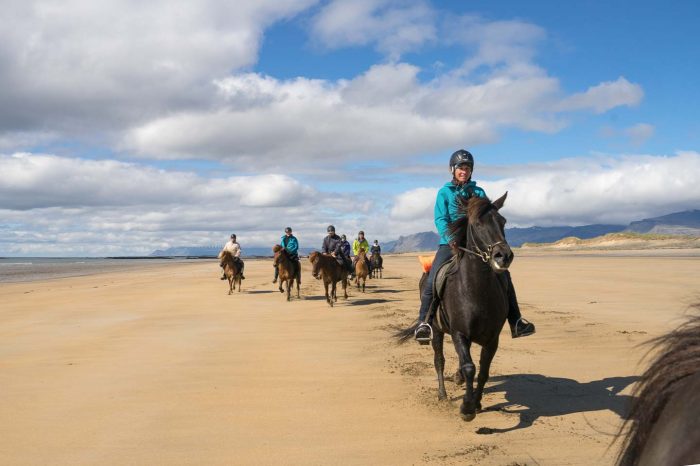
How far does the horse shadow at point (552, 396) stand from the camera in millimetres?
6012

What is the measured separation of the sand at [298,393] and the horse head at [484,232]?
1.83 metres

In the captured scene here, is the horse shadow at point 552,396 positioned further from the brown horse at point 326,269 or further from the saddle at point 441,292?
the brown horse at point 326,269

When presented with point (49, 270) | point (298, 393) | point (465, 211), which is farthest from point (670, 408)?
point (49, 270)

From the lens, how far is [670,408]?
2.13 metres

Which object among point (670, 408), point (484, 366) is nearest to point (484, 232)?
point (484, 366)

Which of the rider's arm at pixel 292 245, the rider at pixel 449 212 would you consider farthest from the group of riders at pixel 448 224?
the rider's arm at pixel 292 245

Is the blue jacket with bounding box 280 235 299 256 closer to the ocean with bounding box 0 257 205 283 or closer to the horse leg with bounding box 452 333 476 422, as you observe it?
the horse leg with bounding box 452 333 476 422

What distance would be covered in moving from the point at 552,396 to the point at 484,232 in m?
2.65

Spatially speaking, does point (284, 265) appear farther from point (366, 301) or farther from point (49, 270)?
point (49, 270)

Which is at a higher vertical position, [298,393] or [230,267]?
[230,267]

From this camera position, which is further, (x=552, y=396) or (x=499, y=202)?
(x=552, y=396)

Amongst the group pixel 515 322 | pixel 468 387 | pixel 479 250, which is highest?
pixel 479 250

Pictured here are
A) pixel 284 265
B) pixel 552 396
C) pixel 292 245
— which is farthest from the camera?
pixel 292 245

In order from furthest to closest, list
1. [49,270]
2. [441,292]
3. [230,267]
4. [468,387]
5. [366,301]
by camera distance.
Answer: [49,270] < [230,267] < [366,301] < [441,292] < [468,387]
